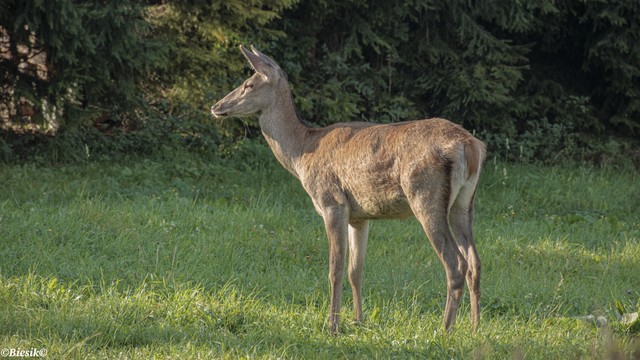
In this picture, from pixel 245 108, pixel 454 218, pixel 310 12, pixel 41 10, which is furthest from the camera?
pixel 310 12

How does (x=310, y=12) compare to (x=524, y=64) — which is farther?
(x=524, y=64)

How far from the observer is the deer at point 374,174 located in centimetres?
604

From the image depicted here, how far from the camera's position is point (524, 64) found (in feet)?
47.9

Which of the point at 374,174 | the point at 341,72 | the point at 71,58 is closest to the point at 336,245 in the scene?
the point at 374,174

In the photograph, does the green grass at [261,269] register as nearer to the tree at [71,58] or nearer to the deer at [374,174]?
the deer at [374,174]

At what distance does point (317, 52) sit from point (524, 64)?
318 cm

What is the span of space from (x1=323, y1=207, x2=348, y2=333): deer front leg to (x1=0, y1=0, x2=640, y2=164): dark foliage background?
5.12 metres

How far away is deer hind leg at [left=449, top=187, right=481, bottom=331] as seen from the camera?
20.6 feet

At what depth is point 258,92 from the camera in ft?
23.7

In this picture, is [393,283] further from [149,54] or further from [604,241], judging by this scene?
[149,54]

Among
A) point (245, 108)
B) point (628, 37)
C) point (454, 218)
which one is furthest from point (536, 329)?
point (628, 37)

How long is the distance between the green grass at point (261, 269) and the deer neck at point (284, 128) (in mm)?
980
